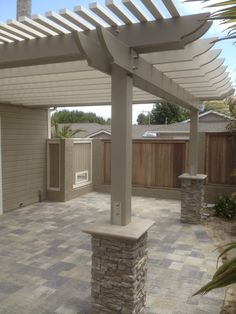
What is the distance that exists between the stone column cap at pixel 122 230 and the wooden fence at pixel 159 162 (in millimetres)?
6602

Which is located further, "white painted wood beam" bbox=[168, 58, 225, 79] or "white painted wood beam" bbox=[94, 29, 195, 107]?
"white painted wood beam" bbox=[168, 58, 225, 79]

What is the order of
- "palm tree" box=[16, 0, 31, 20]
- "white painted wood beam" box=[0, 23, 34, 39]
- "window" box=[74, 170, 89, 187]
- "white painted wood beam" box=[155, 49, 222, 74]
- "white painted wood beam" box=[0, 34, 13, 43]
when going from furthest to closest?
"window" box=[74, 170, 89, 187]
"palm tree" box=[16, 0, 31, 20]
"white painted wood beam" box=[155, 49, 222, 74]
"white painted wood beam" box=[0, 34, 13, 43]
"white painted wood beam" box=[0, 23, 34, 39]

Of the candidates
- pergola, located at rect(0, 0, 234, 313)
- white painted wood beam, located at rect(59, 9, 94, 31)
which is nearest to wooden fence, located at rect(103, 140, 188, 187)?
pergola, located at rect(0, 0, 234, 313)

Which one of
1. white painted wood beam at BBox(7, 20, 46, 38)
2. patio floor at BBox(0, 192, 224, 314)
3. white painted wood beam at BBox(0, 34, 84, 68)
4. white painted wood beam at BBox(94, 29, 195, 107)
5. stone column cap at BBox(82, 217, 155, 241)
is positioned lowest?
patio floor at BBox(0, 192, 224, 314)

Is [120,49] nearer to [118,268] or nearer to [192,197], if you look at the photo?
[118,268]

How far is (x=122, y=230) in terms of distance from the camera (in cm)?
315

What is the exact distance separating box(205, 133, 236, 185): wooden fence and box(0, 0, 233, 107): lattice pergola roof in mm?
3722

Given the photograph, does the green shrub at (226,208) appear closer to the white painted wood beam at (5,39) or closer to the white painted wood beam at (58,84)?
the white painted wood beam at (58,84)

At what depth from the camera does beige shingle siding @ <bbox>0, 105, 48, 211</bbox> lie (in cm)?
830

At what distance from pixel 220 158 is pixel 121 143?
255 inches

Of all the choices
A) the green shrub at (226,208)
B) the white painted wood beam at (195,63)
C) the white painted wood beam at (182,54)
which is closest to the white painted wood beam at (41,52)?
the white painted wood beam at (182,54)

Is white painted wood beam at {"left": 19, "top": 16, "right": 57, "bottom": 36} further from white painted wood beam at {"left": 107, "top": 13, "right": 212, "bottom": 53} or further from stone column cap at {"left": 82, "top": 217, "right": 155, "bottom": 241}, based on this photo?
stone column cap at {"left": 82, "top": 217, "right": 155, "bottom": 241}

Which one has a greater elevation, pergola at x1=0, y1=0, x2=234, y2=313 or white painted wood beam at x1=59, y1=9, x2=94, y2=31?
white painted wood beam at x1=59, y1=9, x2=94, y2=31

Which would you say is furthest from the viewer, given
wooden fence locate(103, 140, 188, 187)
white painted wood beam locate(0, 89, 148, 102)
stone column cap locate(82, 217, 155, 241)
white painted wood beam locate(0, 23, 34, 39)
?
wooden fence locate(103, 140, 188, 187)
